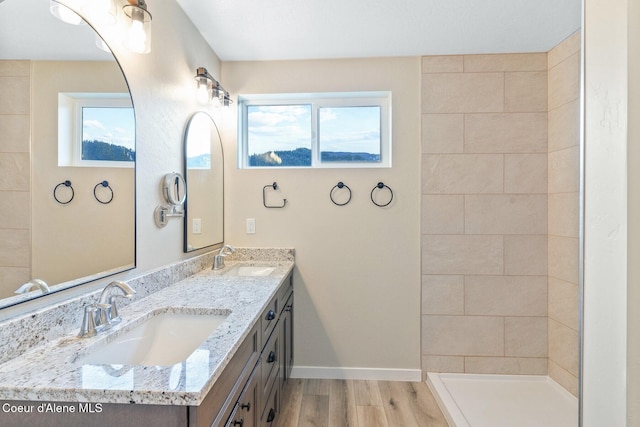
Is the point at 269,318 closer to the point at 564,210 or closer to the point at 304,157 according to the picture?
the point at 304,157

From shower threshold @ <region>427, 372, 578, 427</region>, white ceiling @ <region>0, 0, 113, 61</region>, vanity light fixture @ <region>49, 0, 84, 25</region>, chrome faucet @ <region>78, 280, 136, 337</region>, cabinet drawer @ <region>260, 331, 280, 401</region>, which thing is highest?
vanity light fixture @ <region>49, 0, 84, 25</region>

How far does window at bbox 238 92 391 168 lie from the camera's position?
250 centimetres

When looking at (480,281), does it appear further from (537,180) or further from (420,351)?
(537,180)

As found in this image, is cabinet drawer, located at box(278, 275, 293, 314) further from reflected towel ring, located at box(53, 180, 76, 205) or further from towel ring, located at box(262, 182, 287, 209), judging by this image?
reflected towel ring, located at box(53, 180, 76, 205)

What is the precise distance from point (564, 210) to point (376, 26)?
69.7 inches

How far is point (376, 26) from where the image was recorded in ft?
6.47

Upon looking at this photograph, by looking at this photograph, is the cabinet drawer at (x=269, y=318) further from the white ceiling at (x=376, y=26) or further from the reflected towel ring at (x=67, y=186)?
the white ceiling at (x=376, y=26)

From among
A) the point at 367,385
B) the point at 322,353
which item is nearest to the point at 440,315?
the point at 367,385

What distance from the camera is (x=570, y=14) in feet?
6.14

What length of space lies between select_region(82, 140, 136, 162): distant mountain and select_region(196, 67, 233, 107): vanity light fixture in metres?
0.79

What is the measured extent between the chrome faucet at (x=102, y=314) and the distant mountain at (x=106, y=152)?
0.48 m

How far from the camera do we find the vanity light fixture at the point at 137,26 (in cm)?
124

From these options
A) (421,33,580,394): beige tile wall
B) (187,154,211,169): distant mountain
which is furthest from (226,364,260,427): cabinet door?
(421,33,580,394): beige tile wall

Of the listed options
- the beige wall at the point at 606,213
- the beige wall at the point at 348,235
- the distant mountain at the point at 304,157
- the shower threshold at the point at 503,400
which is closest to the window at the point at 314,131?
A: the distant mountain at the point at 304,157
